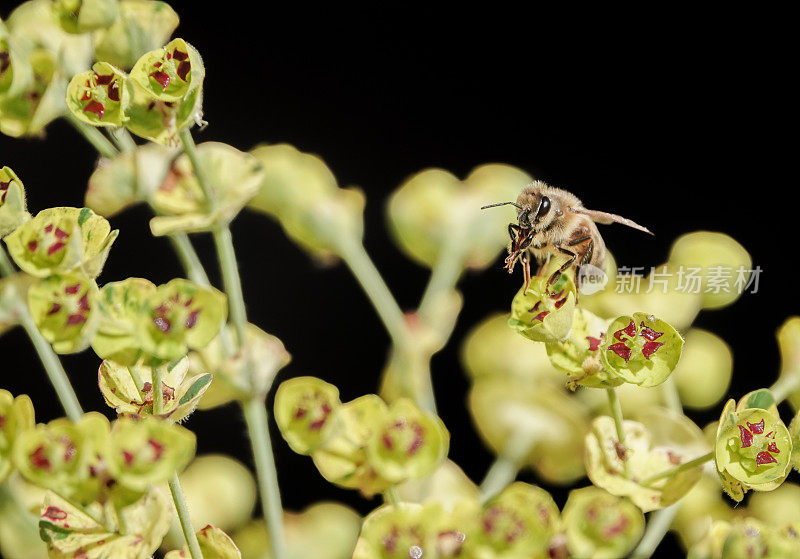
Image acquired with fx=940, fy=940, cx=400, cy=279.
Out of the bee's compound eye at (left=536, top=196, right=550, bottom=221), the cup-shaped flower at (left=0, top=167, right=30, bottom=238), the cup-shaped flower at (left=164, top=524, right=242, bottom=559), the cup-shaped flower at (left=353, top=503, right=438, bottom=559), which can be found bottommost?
the cup-shaped flower at (left=164, top=524, right=242, bottom=559)

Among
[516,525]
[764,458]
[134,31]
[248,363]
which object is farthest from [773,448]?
[134,31]

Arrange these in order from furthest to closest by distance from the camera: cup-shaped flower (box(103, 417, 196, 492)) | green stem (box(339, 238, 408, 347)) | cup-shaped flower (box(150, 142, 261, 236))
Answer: green stem (box(339, 238, 408, 347)) → cup-shaped flower (box(150, 142, 261, 236)) → cup-shaped flower (box(103, 417, 196, 492))

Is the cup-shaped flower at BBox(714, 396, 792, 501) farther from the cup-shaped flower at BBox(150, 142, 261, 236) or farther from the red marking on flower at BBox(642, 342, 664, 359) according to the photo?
the cup-shaped flower at BBox(150, 142, 261, 236)

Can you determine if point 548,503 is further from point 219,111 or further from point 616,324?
point 219,111

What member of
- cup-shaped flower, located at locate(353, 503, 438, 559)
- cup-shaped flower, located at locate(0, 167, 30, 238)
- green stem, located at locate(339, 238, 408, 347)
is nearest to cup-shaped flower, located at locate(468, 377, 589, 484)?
green stem, located at locate(339, 238, 408, 347)

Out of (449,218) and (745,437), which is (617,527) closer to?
(745,437)

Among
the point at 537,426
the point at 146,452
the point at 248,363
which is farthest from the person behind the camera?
the point at 537,426

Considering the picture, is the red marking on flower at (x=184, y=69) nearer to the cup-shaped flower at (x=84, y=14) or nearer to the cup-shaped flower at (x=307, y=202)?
the cup-shaped flower at (x=84, y=14)
